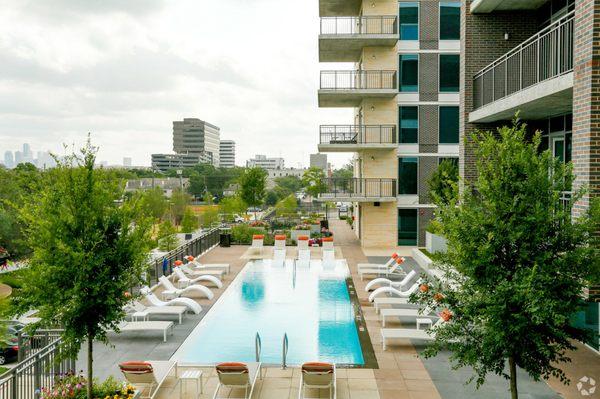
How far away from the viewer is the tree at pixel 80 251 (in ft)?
28.5

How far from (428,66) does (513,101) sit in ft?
68.0

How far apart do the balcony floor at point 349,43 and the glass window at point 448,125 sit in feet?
16.8

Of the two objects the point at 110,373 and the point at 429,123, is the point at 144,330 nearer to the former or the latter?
the point at 110,373

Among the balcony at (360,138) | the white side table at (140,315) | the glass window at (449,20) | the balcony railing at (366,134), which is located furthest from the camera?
the glass window at (449,20)

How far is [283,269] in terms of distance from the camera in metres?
25.2

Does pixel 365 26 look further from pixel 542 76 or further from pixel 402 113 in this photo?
pixel 542 76

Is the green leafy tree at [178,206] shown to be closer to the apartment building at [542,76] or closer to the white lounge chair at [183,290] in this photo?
the white lounge chair at [183,290]

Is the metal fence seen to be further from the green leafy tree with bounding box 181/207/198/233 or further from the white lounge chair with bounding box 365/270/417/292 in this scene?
the green leafy tree with bounding box 181/207/198/233

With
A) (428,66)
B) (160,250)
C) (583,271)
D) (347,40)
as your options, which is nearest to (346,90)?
(347,40)

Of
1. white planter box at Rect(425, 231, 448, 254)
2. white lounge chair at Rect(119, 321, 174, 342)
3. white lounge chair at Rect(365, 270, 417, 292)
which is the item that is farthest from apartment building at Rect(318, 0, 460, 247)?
white lounge chair at Rect(119, 321, 174, 342)

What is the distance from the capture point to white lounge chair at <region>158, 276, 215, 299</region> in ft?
59.4

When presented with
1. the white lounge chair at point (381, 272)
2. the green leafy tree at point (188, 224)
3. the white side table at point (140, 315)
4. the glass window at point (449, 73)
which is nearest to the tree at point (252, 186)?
the green leafy tree at point (188, 224)

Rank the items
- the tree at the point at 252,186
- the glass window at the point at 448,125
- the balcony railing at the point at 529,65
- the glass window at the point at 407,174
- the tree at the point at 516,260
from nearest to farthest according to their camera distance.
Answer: the tree at the point at 516,260
the balcony railing at the point at 529,65
the glass window at the point at 448,125
the glass window at the point at 407,174
the tree at the point at 252,186

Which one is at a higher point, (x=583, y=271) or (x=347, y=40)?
(x=347, y=40)
